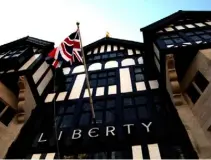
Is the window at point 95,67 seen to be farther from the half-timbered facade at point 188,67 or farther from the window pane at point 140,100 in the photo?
the window pane at point 140,100

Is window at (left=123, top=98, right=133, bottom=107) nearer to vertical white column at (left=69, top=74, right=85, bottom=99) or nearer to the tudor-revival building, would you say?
the tudor-revival building

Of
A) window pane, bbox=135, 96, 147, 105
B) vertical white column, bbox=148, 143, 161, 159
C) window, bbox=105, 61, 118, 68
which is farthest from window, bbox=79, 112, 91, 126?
window, bbox=105, 61, 118, 68

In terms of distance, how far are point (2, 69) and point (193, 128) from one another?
9.86 metres

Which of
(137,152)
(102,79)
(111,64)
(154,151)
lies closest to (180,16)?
(111,64)

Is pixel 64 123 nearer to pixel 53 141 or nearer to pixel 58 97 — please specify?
pixel 53 141

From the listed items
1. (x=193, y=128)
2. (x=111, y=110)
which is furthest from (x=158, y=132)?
(x=111, y=110)

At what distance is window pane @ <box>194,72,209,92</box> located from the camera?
10600mm

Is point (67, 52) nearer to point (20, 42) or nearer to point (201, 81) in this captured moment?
point (201, 81)

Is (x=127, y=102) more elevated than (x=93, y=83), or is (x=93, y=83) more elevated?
(x=93, y=83)

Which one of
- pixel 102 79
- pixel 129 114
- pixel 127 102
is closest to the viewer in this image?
pixel 129 114

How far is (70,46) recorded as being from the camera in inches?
472

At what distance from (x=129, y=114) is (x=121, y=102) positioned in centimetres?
110

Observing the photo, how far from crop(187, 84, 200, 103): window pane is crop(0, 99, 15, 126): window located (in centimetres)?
828

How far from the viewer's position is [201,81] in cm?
1089
